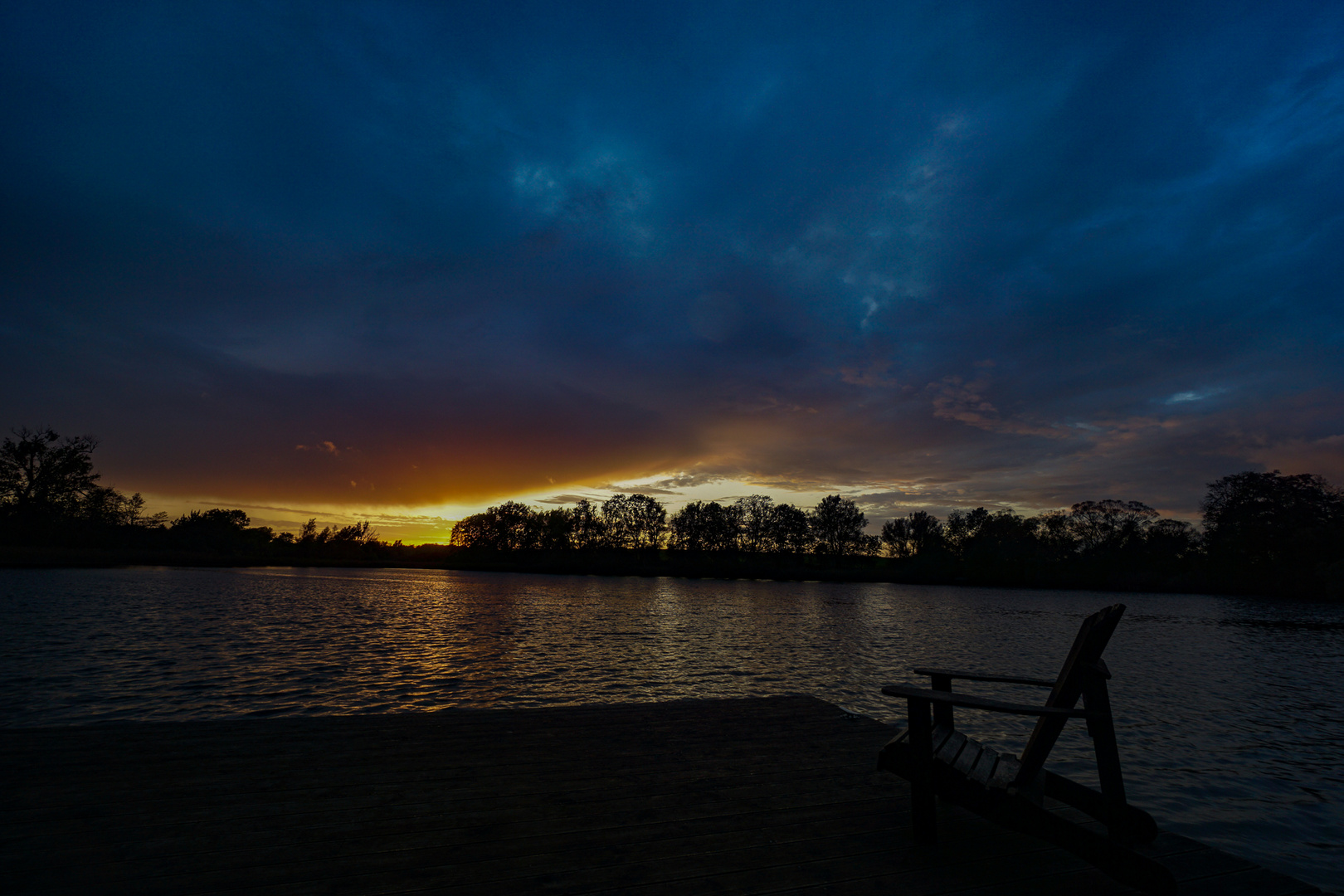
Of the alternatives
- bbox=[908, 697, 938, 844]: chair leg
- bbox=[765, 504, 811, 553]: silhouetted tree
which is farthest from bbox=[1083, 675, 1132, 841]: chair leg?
bbox=[765, 504, 811, 553]: silhouetted tree

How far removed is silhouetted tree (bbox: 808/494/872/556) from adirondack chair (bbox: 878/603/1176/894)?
149m

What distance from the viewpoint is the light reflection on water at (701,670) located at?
30.7ft

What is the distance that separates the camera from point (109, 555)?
8162 cm

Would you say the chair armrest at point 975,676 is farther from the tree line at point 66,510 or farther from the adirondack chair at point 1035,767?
the tree line at point 66,510

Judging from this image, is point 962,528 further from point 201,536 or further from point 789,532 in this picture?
point 201,536

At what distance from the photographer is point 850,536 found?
147m

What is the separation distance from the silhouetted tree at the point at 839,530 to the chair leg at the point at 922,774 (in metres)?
149

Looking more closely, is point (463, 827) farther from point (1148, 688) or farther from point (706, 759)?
point (1148, 688)

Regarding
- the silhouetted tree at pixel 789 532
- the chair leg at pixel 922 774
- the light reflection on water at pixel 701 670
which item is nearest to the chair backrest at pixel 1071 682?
the chair leg at pixel 922 774

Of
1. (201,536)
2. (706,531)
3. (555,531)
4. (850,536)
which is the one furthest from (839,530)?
(201,536)

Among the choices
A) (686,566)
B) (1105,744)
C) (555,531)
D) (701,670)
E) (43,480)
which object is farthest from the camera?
(555,531)

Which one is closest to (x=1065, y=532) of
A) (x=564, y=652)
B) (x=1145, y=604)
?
(x=1145, y=604)

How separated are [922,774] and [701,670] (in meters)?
13.9

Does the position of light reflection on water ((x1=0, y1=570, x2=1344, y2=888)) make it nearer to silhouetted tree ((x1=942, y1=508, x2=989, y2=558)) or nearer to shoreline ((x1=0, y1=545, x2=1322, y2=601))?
shoreline ((x1=0, y1=545, x2=1322, y2=601))
